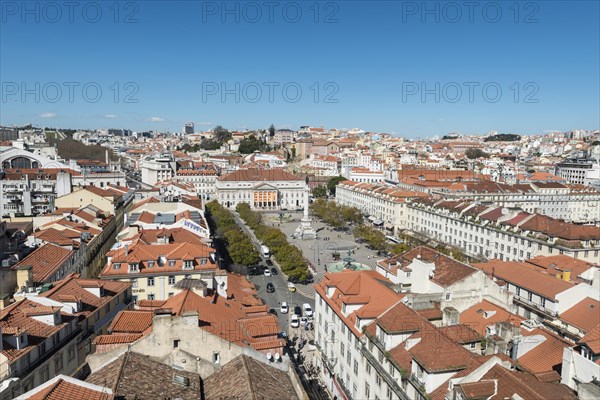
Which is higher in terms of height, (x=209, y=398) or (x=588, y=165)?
(x=588, y=165)

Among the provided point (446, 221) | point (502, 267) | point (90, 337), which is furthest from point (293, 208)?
point (90, 337)

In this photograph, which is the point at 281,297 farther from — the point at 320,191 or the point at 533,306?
the point at 320,191

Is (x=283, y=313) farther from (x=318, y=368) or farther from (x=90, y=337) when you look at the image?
(x=90, y=337)

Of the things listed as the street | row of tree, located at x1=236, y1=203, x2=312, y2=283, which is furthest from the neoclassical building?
the street

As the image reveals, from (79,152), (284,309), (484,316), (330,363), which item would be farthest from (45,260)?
(79,152)

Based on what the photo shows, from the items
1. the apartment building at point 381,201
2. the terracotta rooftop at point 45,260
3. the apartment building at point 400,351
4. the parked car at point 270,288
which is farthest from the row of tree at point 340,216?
the terracotta rooftop at point 45,260

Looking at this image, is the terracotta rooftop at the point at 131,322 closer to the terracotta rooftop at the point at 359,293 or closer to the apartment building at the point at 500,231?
the terracotta rooftop at the point at 359,293

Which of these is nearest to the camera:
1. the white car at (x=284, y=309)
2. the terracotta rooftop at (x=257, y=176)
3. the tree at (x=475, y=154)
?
the white car at (x=284, y=309)

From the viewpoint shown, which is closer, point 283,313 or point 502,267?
point 502,267
